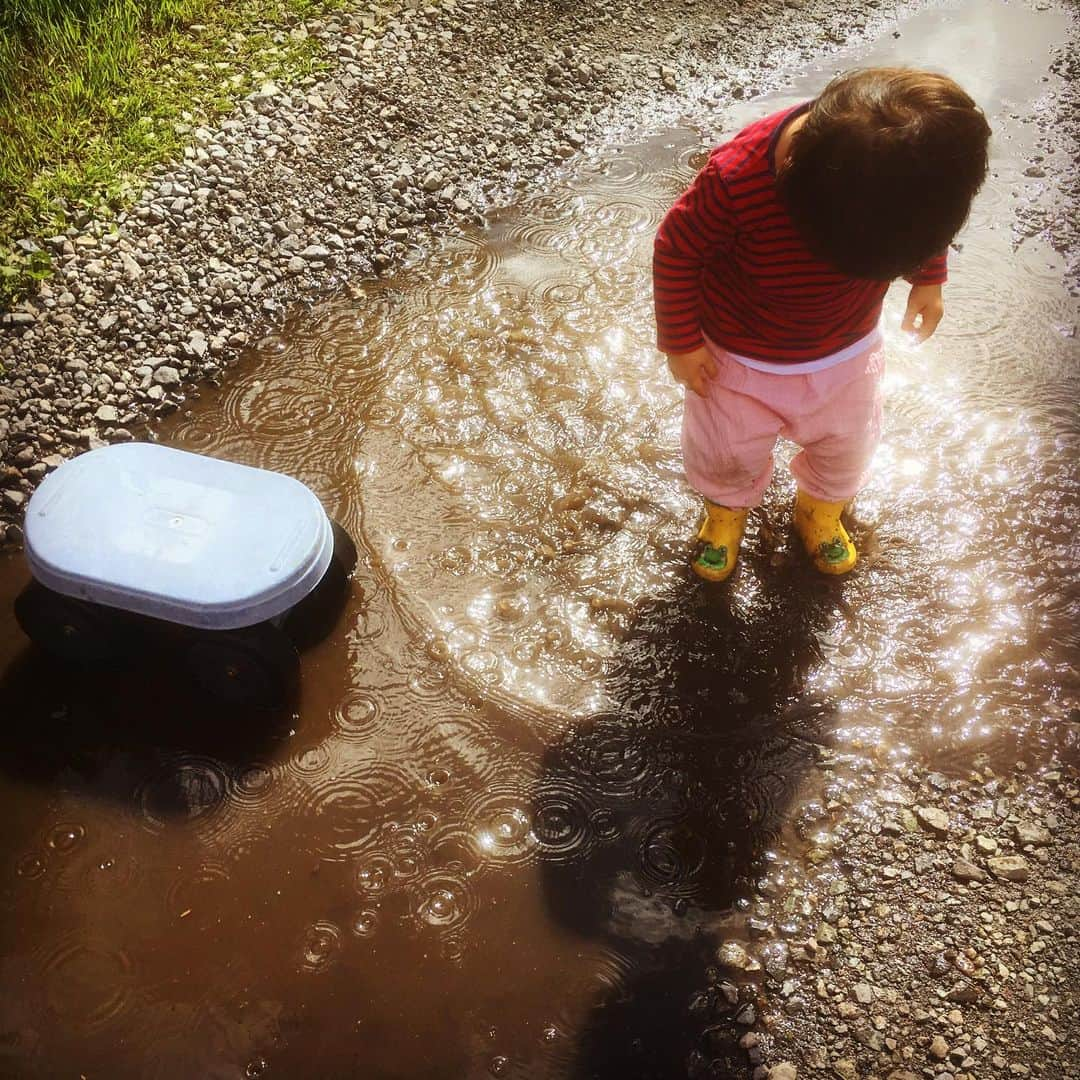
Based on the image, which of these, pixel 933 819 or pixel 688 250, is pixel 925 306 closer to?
pixel 688 250

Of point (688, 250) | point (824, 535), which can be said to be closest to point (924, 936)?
point (824, 535)

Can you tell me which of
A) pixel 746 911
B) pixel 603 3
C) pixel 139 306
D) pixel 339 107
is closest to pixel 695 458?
pixel 746 911

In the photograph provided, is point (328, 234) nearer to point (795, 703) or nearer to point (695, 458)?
point (695, 458)

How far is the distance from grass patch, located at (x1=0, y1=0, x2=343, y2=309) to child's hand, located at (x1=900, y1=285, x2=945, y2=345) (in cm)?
301

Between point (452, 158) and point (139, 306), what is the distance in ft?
4.93

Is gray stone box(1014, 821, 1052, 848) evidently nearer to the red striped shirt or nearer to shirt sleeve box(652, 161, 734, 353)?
the red striped shirt

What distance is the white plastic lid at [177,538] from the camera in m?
2.17

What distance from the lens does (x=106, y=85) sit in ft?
13.1

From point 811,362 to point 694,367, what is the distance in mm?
262

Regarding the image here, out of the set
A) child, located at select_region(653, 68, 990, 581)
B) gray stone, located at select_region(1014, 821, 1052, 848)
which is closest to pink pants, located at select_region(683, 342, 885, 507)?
child, located at select_region(653, 68, 990, 581)

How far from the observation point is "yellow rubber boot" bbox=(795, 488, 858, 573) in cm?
256

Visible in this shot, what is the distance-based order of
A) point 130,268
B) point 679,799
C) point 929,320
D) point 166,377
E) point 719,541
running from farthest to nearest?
1. point 130,268
2. point 166,377
3. point 719,541
4. point 679,799
5. point 929,320

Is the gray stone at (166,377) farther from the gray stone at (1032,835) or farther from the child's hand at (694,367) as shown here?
the gray stone at (1032,835)

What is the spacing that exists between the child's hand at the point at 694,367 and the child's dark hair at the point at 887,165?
0.45 m
